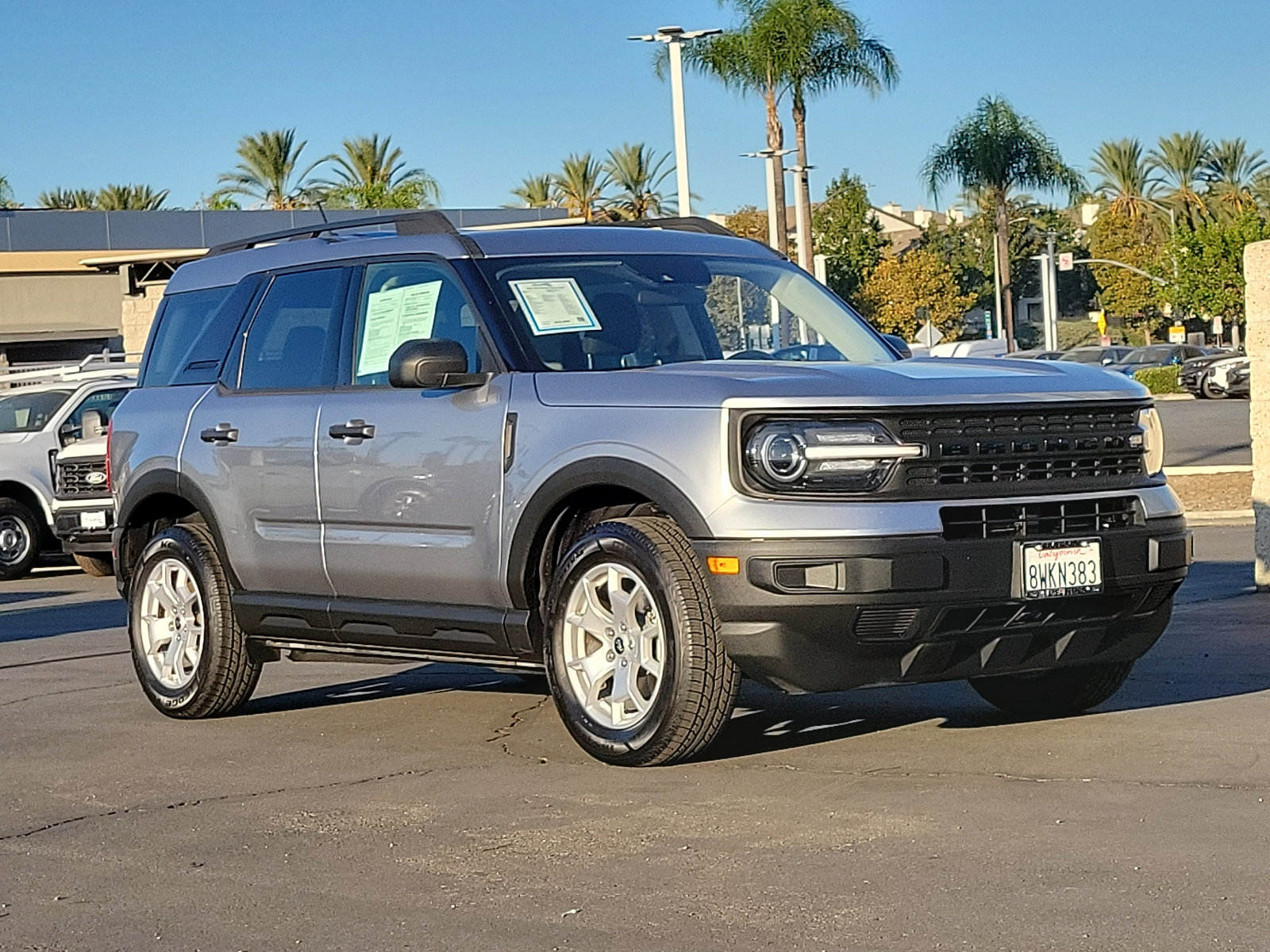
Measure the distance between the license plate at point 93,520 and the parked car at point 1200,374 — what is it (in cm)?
3849

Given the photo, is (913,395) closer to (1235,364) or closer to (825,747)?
(825,747)

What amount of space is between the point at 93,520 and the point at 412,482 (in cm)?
1070

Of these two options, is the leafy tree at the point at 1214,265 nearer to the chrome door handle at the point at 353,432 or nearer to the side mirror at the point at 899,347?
the side mirror at the point at 899,347

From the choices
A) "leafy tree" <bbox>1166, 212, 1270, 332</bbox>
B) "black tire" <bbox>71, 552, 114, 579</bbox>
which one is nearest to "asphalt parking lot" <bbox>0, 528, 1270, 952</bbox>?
"black tire" <bbox>71, 552, 114, 579</bbox>

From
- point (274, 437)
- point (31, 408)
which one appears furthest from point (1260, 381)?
point (31, 408)

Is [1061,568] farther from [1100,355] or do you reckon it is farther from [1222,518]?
[1100,355]

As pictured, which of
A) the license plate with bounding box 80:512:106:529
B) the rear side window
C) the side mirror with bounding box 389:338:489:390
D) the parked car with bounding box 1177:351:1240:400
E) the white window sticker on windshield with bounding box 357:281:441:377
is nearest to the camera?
the side mirror with bounding box 389:338:489:390

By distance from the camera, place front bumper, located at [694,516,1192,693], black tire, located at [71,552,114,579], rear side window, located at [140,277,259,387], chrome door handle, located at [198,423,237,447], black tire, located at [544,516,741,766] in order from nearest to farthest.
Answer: front bumper, located at [694,516,1192,693] < black tire, located at [544,516,741,766] < chrome door handle, located at [198,423,237,447] < rear side window, located at [140,277,259,387] < black tire, located at [71,552,114,579]

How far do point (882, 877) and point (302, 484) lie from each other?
355cm

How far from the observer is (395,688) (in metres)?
9.44

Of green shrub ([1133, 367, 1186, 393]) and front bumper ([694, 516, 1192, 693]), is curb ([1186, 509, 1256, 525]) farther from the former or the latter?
green shrub ([1133, 367, 1186, 393])

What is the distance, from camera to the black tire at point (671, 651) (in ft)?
21.1

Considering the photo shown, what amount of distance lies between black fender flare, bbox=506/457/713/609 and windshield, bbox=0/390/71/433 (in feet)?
42.7

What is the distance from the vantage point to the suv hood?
251 inches
